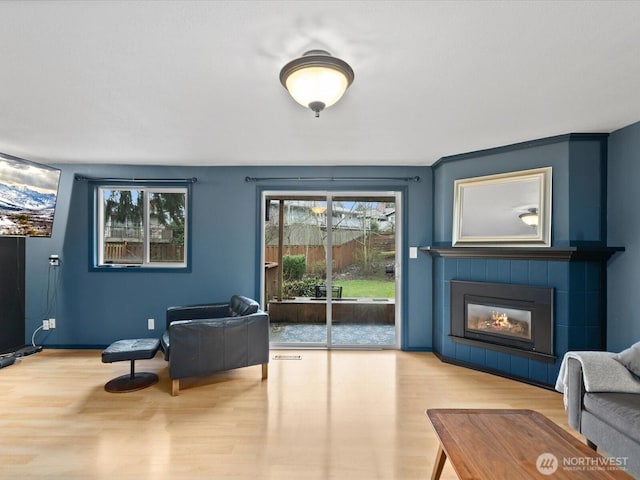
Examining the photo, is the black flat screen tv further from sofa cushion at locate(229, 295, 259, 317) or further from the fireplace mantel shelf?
the fireplace mantel shelf

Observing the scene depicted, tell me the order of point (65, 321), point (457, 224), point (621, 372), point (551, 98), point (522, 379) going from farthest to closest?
1. point (65, 321)
2. point (457, 224)
3. point (522, 379)
4. point (551, 98)
5. point (621, 372)

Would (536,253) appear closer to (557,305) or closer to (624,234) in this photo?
(557,305)

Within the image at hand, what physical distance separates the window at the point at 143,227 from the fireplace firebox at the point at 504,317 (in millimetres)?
3448

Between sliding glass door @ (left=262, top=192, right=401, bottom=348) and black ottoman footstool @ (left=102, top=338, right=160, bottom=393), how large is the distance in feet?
4.92

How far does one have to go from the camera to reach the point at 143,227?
409cm

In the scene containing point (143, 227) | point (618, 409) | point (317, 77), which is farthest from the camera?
point (143, 227)

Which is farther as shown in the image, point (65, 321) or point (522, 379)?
point (65, 321)

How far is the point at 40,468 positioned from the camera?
6.21 feet

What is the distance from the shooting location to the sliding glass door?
13.5 ft

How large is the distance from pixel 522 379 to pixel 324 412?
2.03 meters

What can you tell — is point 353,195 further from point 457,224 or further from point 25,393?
point 25,393

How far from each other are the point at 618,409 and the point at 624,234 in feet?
5.59

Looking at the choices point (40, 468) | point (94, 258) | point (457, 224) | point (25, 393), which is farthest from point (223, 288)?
point (457, 224)

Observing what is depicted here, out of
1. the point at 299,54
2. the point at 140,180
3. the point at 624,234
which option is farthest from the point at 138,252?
the point at 624,234
